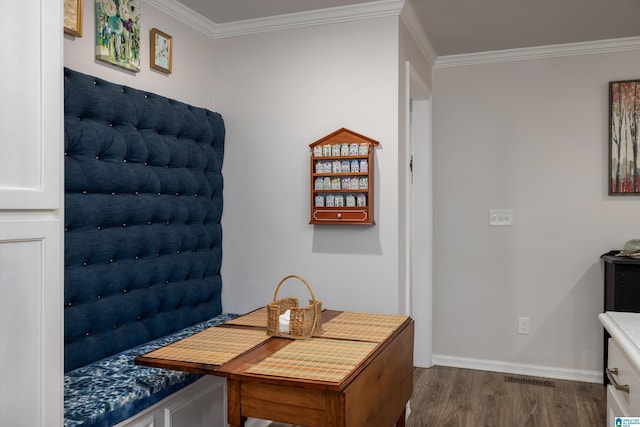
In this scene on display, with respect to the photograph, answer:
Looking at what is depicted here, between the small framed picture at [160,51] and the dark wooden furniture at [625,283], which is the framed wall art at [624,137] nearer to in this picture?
the dark wooden furniture at [625,283]

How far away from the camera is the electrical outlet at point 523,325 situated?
3850mm

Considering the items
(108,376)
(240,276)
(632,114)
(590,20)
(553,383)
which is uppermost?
(590,20)

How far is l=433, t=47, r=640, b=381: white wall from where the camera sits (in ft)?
A: 12.1

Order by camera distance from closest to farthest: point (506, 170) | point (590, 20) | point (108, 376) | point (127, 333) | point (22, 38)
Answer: point (22, 38) < point (108, 376) < point (127, 333) < point (590, 20) < point (506, 170)

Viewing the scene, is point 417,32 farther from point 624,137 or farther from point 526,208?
point 624,137

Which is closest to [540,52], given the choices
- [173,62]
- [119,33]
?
[173,62]

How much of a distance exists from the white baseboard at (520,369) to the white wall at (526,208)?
0.01 metres

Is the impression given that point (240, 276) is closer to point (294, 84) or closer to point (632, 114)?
point (294, 84)

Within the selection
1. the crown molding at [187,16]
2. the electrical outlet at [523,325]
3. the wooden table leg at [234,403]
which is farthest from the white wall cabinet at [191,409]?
the electrical outlet at [523,325]

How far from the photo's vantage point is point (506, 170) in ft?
12.8

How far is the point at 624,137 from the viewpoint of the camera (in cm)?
360

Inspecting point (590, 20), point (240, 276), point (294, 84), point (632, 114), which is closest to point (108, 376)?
point (240, 276)

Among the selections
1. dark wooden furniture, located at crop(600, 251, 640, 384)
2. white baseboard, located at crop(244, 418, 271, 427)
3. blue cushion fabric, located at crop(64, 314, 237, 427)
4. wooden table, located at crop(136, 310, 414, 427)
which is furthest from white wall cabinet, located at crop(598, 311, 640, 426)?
dark wooden furniture, located at crop(600, 251, 640, 384)

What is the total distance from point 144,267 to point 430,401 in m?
1.93
